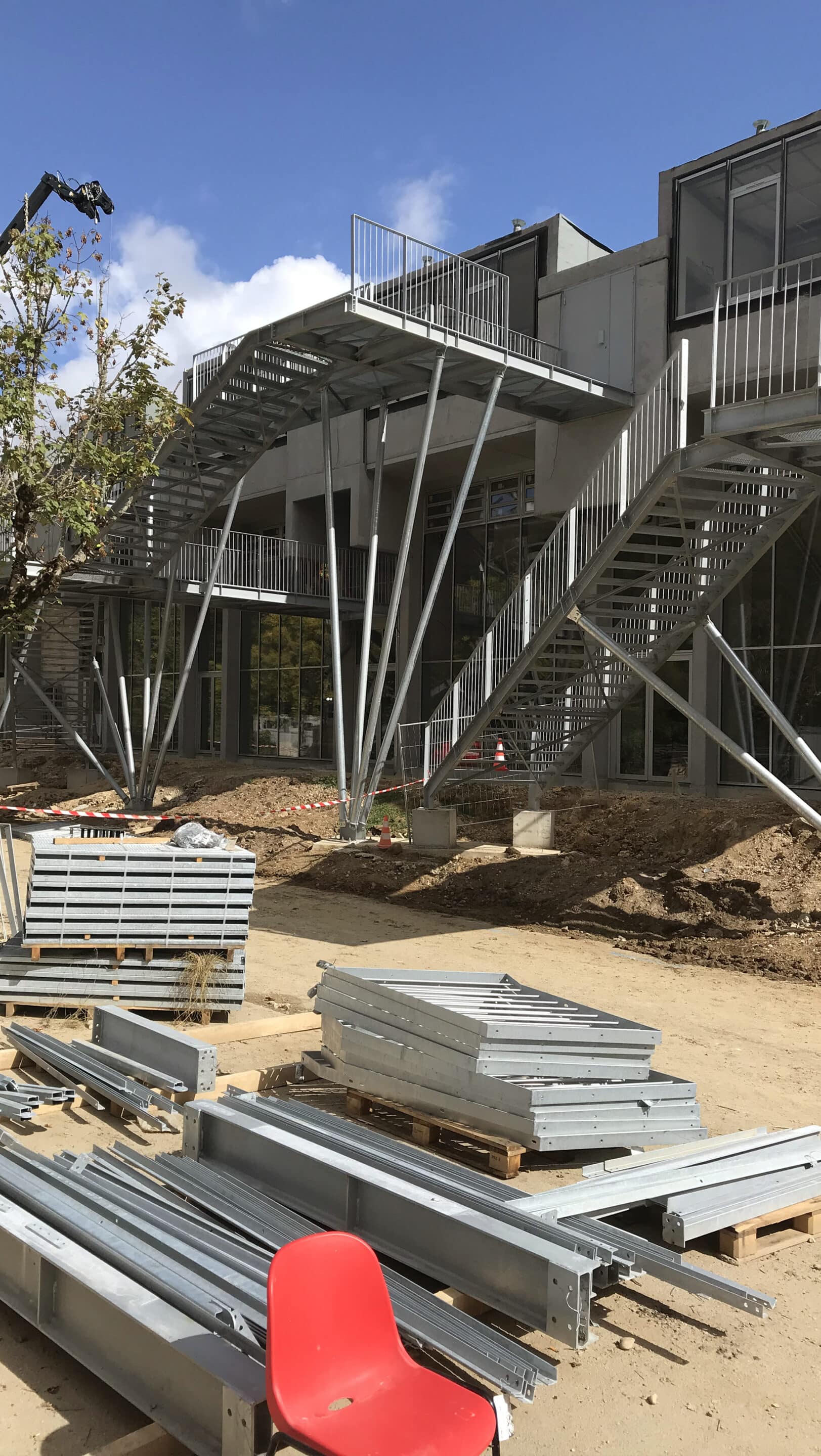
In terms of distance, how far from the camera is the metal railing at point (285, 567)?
25078 millimetres

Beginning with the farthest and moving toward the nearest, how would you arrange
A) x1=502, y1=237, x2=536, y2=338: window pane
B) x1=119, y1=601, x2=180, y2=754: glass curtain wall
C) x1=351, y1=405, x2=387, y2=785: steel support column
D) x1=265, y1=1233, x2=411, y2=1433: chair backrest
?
x1=119, y1=601, x2=180, y2=754: glass curtain wall
x1=502, y1=237, x2=536, y2=338: window pane
x1=351, y1=405, x2=387, y2=785: steel support column
x1=265, y1=1233, x2=411, y2=1433: chair backrest

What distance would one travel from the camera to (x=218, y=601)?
25.3 metres

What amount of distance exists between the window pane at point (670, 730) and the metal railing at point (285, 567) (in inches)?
325

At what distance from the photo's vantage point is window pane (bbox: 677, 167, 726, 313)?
Answer: 18953 millimetres

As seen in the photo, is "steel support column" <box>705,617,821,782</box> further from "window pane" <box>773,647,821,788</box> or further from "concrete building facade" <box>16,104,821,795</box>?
"window pane" <box>773,647,821,788</box>

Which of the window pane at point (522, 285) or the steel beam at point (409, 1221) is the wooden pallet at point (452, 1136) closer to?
the steel beam at point (409, 1221)

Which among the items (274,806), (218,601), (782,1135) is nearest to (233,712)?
(218,601)

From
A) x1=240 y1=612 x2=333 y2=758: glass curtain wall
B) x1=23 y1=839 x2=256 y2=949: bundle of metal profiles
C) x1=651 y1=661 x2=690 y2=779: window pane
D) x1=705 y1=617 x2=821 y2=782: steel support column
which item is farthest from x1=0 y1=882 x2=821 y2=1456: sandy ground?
x1=240 y1=612 x2=333 y2=758: glass curtain wall

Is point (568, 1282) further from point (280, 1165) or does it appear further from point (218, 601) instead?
point (218, 601)

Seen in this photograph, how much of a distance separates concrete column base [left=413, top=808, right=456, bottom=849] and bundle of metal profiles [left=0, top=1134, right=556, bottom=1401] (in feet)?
38.8

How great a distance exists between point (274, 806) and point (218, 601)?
5569 millimetres

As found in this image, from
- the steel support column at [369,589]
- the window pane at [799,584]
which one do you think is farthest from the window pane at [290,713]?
the window pane at [799,584]

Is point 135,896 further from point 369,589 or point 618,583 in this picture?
point 369,589

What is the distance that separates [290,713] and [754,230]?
17.0 meters
